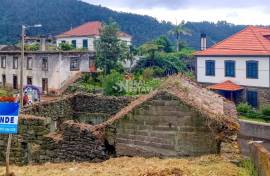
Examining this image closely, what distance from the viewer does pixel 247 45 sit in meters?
40.9

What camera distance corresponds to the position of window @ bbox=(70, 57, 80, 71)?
44759 mm

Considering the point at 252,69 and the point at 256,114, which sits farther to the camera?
the point at 252,69

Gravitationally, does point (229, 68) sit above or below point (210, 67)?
below

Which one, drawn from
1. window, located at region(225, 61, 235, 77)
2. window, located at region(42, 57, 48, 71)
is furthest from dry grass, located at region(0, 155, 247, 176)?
window, located at region(42, 57, 48, 71)

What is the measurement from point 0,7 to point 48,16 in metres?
15.5

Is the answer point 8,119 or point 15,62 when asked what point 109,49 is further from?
point 8,119

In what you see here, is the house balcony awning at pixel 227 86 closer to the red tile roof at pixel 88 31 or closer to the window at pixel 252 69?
the window at pixel 252 69

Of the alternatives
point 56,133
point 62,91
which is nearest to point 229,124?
point 56,133

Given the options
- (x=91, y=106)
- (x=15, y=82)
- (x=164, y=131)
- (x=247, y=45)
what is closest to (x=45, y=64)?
(x=15, y=82)

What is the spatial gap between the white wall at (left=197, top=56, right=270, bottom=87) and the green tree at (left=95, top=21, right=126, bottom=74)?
8620 millimetres

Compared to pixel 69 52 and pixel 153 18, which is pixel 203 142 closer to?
pixel 69 52

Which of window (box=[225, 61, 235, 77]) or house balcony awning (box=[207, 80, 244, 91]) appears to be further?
window (box=[225, 61, 235, 77])

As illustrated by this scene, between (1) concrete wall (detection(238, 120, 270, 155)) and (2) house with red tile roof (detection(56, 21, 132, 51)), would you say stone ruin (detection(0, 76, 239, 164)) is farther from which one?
(2) house with red tile roof (detection(56, 21, 132, 51))

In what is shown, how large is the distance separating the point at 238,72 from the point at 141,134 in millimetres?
31167
